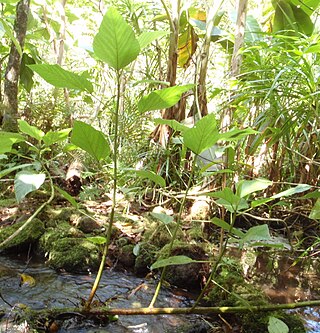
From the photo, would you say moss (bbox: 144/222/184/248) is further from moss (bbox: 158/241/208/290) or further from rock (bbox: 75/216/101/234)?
rock (bbox: 75/216/101/234)

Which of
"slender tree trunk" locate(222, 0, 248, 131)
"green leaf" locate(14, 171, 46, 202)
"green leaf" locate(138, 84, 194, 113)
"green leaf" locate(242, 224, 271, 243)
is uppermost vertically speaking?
"slender tree trunk" locate(222, 0, 248, 131)

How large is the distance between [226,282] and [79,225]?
3.95ft

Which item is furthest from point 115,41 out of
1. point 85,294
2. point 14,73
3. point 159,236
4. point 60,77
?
point 14,73

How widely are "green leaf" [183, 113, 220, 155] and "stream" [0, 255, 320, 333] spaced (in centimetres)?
80

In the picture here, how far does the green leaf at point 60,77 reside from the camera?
80cm

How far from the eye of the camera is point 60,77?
2.69ft

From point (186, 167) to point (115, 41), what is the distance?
7.58 ft

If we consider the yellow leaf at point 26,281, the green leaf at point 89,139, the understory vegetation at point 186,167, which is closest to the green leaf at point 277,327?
the understory vegetation at point 186,167

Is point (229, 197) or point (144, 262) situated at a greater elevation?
point (229, 197)

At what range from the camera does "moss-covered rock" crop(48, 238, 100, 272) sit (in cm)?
195

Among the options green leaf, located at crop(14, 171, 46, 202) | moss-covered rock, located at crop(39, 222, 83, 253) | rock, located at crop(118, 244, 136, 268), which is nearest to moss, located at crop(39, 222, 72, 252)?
moss-covered rock, located at crop(39, 222, 83, 253)

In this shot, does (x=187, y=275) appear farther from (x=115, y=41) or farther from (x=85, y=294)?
(x=115, y=41)

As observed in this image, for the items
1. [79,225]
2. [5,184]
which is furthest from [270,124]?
[5,184]

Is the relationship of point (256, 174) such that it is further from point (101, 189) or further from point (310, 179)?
point (101, 189)
